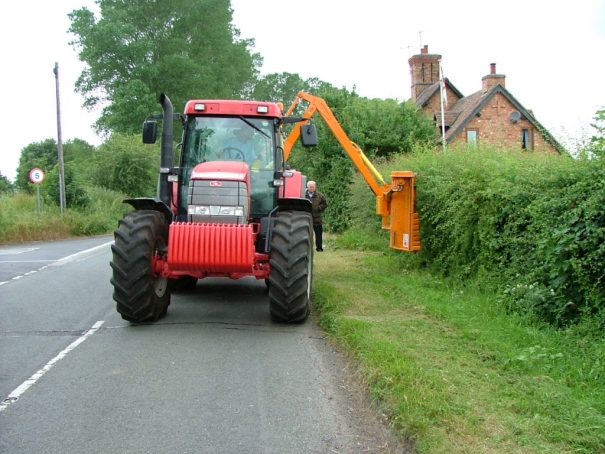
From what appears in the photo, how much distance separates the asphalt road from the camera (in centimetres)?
468

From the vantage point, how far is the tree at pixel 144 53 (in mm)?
41562

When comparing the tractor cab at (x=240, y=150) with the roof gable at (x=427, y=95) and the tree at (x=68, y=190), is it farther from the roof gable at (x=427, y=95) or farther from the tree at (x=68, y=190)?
the roof gable at (x=427, y=95)

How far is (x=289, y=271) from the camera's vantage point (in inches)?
315

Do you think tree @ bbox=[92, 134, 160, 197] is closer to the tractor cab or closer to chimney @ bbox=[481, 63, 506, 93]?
chimney @ bbox=[481, 63, 506, 93]

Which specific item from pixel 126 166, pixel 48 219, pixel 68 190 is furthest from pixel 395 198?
pixel 126 166

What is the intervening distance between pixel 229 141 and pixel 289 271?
252 centimetres

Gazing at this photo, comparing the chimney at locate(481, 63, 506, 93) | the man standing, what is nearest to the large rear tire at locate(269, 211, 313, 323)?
the man standing

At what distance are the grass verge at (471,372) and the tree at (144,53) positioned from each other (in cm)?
3579

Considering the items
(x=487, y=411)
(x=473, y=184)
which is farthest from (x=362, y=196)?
(x=487, y=411)

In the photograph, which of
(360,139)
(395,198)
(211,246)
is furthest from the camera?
(360,139)

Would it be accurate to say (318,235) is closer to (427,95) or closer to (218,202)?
(218,202)

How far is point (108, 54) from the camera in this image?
1672 inches

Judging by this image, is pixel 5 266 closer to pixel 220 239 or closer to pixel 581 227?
pixel 220 239

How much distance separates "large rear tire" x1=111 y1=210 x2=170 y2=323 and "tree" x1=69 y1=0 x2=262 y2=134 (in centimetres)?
3470
